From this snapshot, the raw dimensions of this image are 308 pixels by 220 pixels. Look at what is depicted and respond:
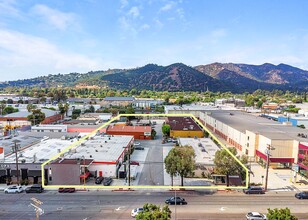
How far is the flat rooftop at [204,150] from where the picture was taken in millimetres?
15319

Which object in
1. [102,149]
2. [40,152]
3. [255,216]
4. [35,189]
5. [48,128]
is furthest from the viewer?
[48,128]

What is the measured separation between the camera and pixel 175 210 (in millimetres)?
10094

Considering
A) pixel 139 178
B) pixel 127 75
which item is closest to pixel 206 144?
pixel 139 178

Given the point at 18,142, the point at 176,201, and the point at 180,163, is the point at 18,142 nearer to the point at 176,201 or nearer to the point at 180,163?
the point at 180,163

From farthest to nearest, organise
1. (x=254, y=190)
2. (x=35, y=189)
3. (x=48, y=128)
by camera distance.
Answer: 1. (x=48, y=128)
2. (x=254, y=190)
3. (x=35, y=189)

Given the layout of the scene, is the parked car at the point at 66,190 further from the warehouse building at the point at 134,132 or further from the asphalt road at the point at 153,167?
the warehouse building at the point at 134,132

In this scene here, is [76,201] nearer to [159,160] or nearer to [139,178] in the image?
[139,178]

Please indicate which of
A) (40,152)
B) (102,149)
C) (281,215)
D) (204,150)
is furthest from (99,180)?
(281,215)

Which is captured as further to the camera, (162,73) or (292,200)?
(162,73)

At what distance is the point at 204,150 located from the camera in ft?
57.0

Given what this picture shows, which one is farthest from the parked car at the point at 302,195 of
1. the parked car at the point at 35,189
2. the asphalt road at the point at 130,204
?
the parked car at the point at 35,189

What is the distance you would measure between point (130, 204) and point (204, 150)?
793cm

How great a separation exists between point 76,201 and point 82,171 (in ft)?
8.60

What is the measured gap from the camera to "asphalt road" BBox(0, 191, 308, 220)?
9.91 m
